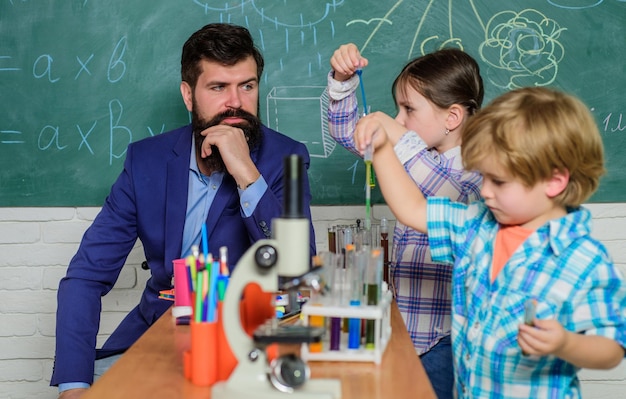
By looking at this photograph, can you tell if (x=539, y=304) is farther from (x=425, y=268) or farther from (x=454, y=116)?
(x=454, y=116)

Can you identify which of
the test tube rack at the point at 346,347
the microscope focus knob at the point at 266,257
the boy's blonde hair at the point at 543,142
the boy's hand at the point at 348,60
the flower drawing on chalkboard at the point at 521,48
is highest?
the flower drawing on chalkboard at the point at 521,48

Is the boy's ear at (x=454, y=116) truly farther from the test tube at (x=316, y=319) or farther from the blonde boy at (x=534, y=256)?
the test tube at (x=316, y=319)

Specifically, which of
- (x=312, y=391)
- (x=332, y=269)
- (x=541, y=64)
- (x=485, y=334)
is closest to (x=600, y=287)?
→ (x=485, y=334)

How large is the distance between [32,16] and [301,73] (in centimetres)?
108

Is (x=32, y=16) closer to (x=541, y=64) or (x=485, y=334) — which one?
(x=541, y=64)

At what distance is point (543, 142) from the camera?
4.72 feet

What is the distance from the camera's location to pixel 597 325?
1.39 meters

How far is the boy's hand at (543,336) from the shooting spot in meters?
1.24

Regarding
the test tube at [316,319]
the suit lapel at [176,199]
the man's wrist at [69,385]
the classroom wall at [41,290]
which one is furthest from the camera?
the classroom wall at [41,290]

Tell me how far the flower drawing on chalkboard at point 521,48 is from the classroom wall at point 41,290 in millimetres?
700

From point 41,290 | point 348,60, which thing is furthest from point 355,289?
point 41,290

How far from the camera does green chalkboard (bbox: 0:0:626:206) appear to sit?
2.83m

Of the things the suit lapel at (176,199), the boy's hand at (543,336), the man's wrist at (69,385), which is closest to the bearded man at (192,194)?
the suit lapel at (176,199)

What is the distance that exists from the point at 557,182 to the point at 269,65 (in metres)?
1.61
